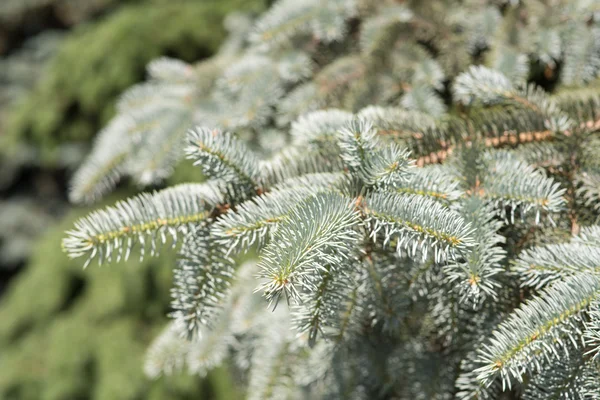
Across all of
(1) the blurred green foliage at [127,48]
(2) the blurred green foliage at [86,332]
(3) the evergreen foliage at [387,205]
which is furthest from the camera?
(1) the blurred green foliage at [127,48]

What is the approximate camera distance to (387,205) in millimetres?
659

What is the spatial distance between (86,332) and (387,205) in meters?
1.38

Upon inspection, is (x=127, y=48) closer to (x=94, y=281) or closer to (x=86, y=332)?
(x=94, y=281)

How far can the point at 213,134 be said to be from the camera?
0.74 m

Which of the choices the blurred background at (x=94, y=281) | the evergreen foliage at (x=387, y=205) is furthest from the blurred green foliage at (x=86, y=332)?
the evergreen foliage at (x=387, y=205)

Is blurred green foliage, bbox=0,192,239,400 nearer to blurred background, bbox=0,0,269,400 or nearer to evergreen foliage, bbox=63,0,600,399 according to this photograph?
blurred background, bbox=0,0,269,400

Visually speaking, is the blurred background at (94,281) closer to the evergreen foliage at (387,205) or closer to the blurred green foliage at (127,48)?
the blurred green foliage at (127,48)

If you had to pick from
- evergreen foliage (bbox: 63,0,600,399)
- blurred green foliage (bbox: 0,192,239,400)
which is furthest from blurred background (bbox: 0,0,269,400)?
evergreen foliage (bbox: 63,0,600,399)

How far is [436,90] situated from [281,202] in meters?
0.67

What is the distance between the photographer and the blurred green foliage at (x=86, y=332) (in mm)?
1584

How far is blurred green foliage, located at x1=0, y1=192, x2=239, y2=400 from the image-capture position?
1584 mm

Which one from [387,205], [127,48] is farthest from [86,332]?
[387,205]

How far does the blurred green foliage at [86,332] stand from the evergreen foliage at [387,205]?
437 millimetres

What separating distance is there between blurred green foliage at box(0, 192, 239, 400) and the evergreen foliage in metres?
0.44
